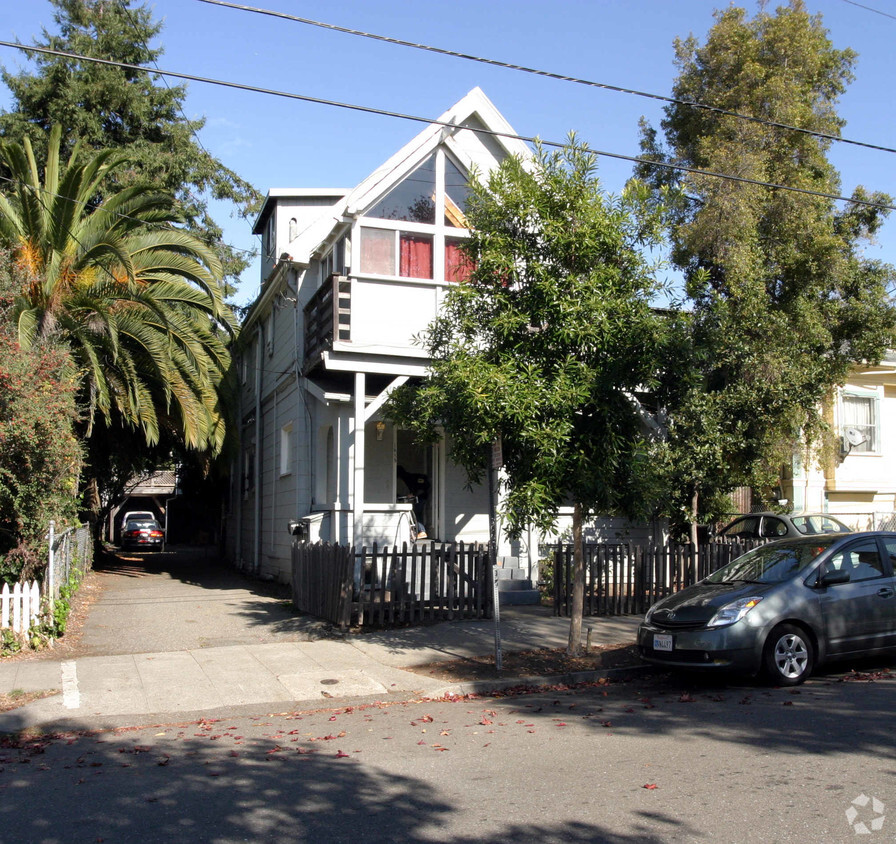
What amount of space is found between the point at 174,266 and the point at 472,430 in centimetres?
1012

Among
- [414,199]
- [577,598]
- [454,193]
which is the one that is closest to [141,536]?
[414,199]

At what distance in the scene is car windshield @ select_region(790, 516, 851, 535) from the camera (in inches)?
599

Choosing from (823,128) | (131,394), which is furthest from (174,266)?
(823,128)

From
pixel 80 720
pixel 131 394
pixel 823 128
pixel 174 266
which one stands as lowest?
pixel 80 720

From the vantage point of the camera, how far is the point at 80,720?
7.89 meters

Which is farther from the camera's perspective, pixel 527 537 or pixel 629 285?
pixel 527 537

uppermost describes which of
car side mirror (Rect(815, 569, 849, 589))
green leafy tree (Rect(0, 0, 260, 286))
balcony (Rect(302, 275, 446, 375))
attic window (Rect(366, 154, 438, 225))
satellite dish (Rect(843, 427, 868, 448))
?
green leafy tree (Rect(0, 0, 260, 286))

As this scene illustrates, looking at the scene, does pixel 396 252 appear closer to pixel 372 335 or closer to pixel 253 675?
pixel 372 335

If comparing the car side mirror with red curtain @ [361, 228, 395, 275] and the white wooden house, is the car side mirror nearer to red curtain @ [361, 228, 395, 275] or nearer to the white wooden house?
the white wooden house

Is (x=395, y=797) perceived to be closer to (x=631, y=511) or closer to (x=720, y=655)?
(x=720, y=655)

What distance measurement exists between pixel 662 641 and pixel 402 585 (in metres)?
4.14

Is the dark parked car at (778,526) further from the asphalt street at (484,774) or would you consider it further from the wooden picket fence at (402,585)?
the asphalt street at (484,774)

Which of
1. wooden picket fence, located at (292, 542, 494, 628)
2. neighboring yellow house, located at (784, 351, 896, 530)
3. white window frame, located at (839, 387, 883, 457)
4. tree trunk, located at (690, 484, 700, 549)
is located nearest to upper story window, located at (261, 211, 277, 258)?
wooden picket fence, located at (292, 542, 494, 628)

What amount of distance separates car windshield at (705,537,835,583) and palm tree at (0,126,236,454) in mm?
10617
